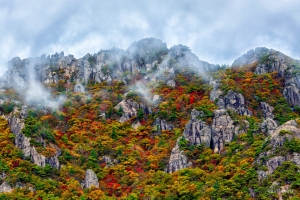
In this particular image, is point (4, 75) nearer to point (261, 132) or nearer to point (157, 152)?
point (157, 152)

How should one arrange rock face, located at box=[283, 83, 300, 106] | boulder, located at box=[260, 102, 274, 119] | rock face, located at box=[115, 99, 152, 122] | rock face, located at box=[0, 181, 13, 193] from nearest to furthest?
rock face, located at box=[0, 181, 13, 193] < boulder, located at box=[260, 102, 274, 119] < rock face, located at box=[283, 83, 300, 106] < rock face, located at box=[115, 99, 152, 122]

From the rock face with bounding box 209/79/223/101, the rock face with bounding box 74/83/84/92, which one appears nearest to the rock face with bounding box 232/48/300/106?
the rock face with bounding box 209/79/223/101

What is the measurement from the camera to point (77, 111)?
96750 millimetres

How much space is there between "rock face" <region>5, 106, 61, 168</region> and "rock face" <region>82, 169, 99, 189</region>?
526 cm

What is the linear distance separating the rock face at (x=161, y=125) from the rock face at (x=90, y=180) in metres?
19.0

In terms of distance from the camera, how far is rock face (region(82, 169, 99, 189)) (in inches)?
2857

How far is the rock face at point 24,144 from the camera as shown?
243ft

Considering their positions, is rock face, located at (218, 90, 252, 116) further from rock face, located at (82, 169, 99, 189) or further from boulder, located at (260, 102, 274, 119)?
rock face, located at (82, 169, 99, 189)

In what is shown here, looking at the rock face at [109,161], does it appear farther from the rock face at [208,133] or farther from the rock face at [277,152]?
the rock face at [277,152]

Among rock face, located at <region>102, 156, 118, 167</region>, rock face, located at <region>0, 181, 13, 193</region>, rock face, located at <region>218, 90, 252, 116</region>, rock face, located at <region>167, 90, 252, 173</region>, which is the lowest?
rock face, located at <region>0, 181, 13, 193</region>

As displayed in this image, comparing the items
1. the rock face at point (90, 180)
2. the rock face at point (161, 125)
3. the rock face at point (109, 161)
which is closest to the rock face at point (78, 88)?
the rock face at point (161, 125)

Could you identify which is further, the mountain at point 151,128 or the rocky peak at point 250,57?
the rocky peak at point 250,57

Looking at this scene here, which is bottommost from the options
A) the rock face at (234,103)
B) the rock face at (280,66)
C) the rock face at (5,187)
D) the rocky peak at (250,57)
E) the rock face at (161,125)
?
the rock face at (5,187)

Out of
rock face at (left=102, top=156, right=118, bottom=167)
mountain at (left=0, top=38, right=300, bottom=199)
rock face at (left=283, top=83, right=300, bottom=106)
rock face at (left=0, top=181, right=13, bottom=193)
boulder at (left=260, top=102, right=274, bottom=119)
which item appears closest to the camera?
mountain at (left=0, top=38, right=300, bottom=199)
